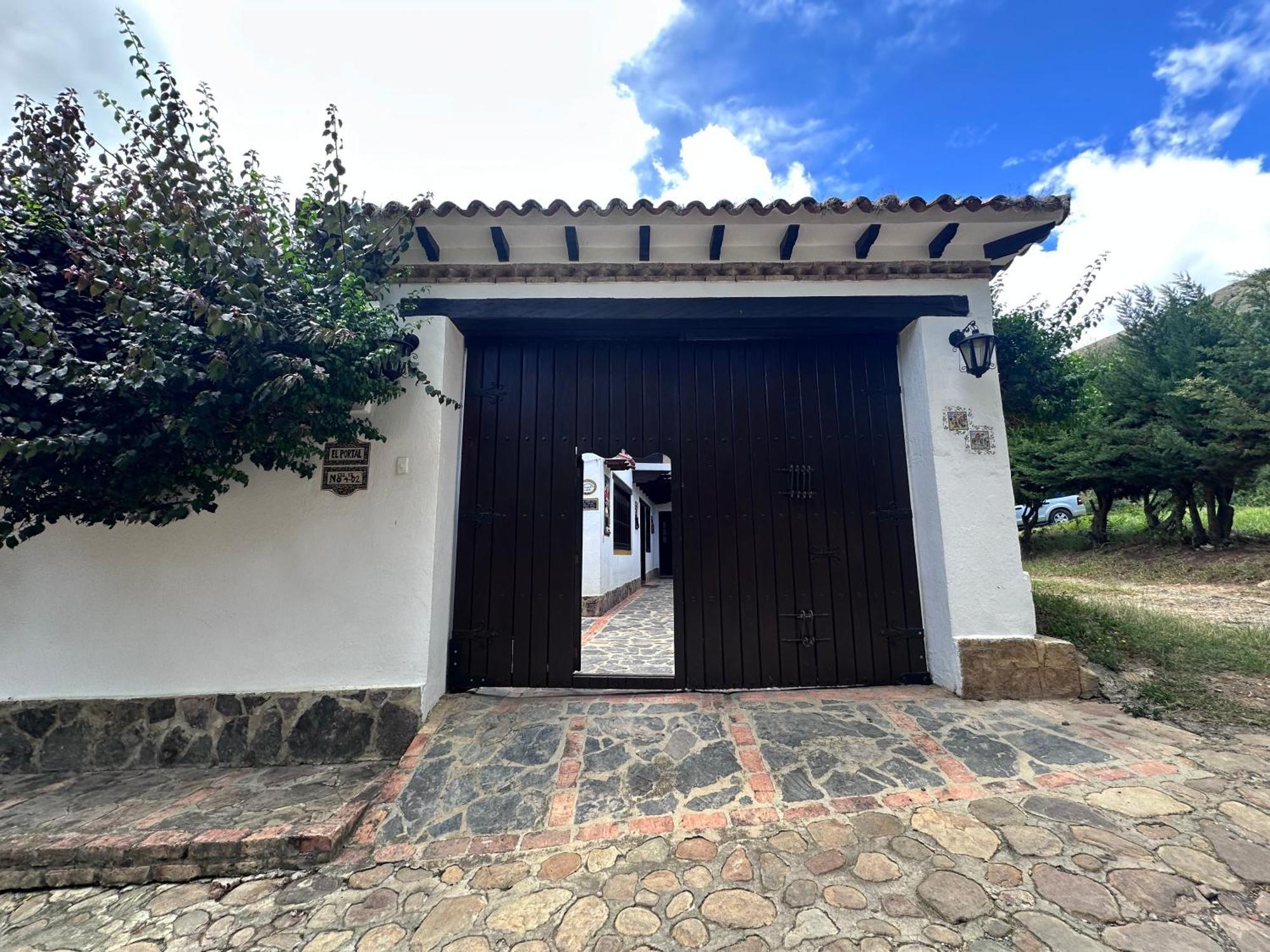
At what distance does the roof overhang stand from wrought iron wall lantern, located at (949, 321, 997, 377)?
461 mm

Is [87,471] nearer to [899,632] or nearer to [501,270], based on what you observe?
[501,270]

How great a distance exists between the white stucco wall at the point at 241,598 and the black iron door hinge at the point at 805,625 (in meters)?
2.35

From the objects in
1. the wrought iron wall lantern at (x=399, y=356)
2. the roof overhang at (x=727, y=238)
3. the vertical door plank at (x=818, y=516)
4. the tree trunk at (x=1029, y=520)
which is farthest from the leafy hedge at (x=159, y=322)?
the tree trunk at (x=1029, y=520)

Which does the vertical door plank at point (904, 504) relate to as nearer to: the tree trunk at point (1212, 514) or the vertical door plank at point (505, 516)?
the vertical door plank at point (505, 516)

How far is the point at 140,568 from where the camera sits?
2877 mm

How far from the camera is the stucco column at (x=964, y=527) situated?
2961 mm

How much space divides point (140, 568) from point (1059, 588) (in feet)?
31.7

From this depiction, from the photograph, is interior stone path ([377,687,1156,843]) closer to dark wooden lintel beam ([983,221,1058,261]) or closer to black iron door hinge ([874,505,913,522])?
black iron door hinge ([874,505,913,522])

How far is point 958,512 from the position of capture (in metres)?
3.11

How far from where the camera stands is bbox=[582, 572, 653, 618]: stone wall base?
302 inches

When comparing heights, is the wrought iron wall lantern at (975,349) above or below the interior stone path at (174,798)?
above

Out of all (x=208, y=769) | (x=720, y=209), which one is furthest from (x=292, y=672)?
(x=720, y=209)

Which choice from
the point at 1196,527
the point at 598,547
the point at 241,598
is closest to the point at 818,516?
the point at 241,598

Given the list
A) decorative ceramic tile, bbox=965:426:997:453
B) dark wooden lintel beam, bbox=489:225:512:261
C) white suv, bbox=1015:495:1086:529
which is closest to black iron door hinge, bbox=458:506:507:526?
dark wooden lintel beam, bbox=489:225:512:261
